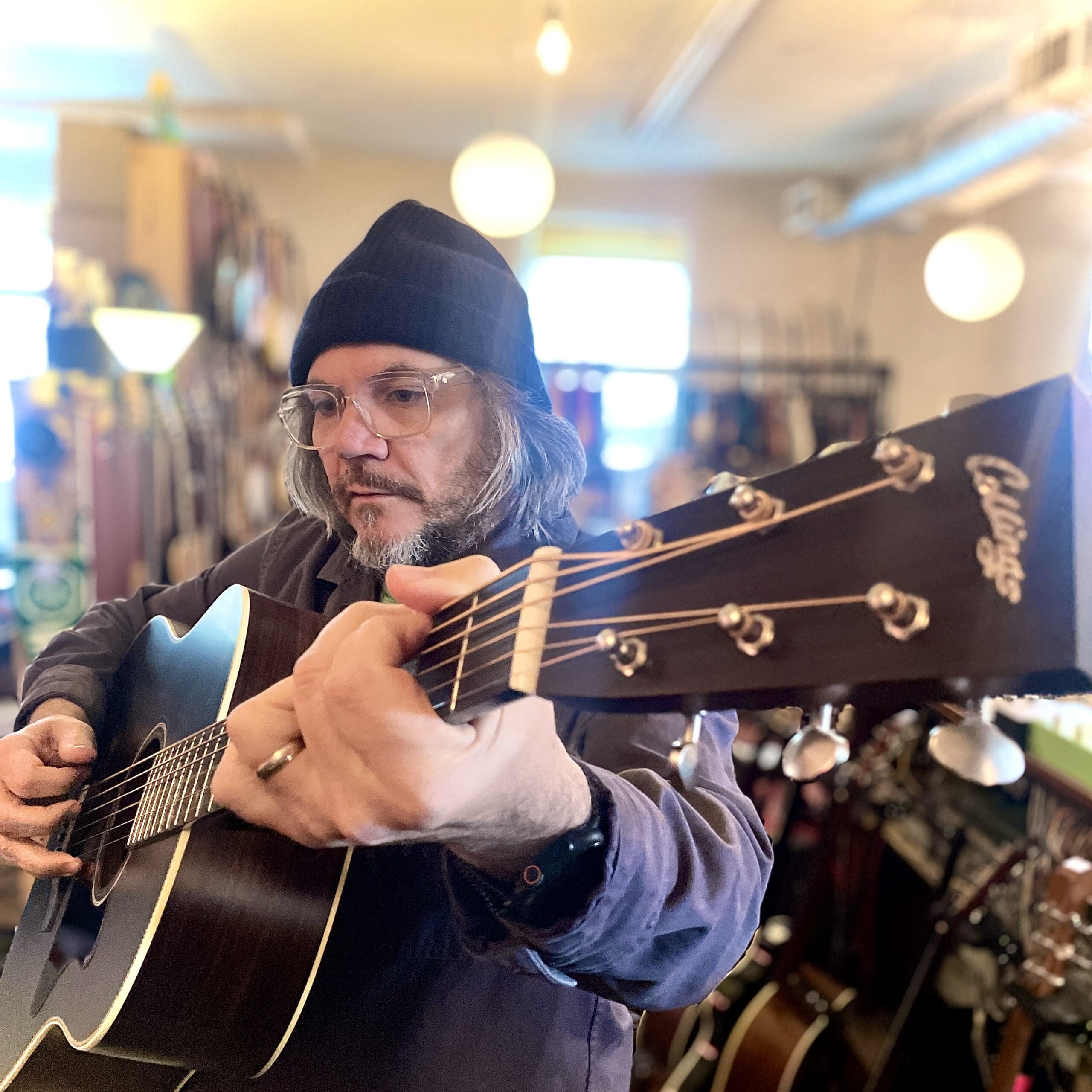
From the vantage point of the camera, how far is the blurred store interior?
2242mm

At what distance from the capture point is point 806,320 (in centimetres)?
632

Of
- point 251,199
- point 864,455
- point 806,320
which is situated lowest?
point 864,455

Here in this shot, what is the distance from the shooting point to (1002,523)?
44 cm

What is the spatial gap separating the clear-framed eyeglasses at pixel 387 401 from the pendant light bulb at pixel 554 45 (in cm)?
280

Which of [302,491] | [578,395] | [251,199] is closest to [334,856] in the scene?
[302,491]

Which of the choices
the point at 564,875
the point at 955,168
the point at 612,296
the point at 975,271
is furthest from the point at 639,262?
the point at 564,875

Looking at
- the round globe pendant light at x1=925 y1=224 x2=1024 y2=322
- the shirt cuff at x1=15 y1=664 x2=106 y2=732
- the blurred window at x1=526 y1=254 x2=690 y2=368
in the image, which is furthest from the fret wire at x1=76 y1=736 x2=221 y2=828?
the blurred window at x1=526 y1=254 x2=690 y2=368

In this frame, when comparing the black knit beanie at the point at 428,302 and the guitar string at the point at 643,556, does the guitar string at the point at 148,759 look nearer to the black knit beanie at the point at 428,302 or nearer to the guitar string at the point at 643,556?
the guitar string at the point at 643,556

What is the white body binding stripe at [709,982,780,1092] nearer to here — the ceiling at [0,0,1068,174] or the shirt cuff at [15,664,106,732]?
the shirt cuff at [15,664,106,732]

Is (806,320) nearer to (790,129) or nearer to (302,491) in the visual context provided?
(790,129)

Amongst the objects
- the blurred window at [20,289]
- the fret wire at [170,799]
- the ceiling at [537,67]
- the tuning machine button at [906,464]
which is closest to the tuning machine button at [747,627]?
the tuning machine button at [906,464]

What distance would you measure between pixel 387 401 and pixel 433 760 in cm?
62

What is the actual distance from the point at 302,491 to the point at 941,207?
4.81 metres

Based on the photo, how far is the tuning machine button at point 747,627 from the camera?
542 mm
